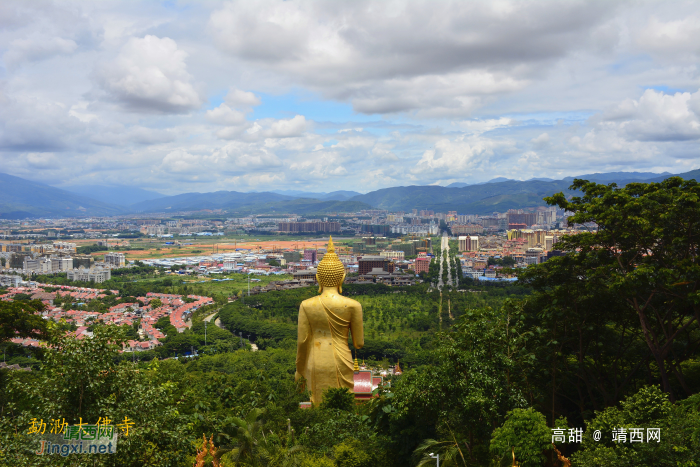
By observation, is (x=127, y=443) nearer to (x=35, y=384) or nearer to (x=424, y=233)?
(x=35, y=384)

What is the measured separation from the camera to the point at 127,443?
544cm

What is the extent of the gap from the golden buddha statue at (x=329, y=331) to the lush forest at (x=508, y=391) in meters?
0.48

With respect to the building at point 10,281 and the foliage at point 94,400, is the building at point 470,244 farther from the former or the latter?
the foliage at point 94,400

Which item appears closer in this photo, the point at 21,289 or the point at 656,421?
the point at 656,421

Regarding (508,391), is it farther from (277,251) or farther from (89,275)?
(277,251)

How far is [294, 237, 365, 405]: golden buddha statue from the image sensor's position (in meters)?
9.89

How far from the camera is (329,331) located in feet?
32.7

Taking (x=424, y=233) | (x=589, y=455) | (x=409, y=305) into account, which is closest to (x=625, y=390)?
(x=589, y=455)

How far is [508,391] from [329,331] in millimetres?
3878

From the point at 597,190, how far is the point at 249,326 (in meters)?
25.9

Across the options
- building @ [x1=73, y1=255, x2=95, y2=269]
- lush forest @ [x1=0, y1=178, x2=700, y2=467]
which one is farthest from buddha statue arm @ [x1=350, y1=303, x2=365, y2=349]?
building @ [x1=73, y1=255, x2=95, y2=269]

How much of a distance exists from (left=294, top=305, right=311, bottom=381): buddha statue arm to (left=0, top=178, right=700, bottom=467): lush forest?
455 mm

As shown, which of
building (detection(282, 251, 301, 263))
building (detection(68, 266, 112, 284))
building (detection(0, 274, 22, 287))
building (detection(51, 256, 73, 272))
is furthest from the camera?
building (detection(282, 251, 301, 263))

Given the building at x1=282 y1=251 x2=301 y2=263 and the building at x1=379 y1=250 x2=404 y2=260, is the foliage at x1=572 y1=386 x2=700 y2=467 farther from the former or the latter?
the building at x1=379 y1=250 x2=404 y2=260
